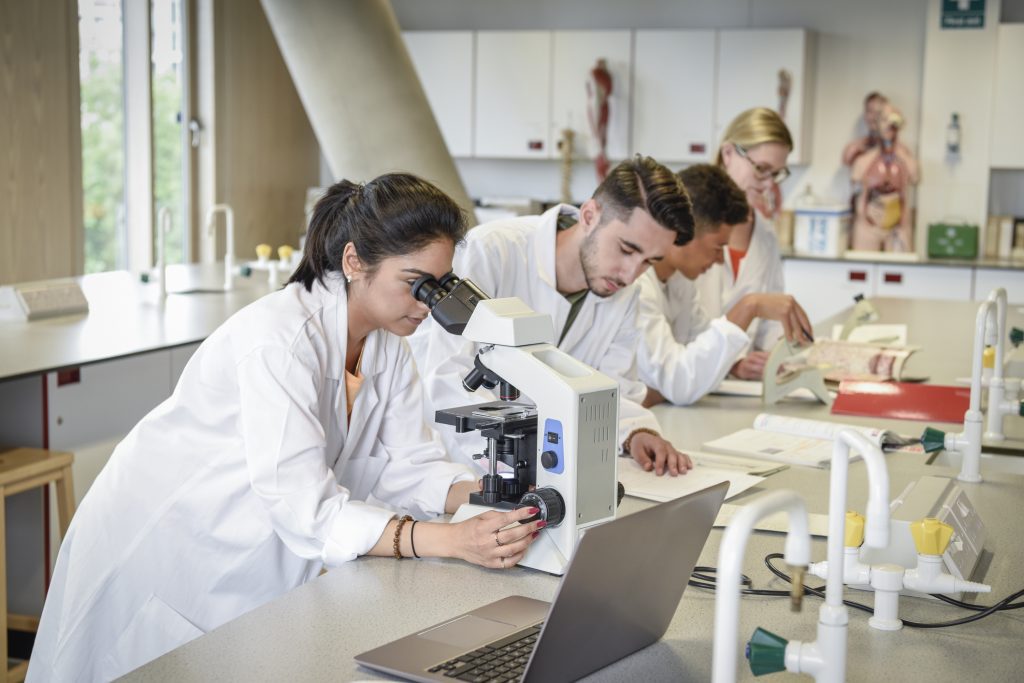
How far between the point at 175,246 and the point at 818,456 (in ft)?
17.7

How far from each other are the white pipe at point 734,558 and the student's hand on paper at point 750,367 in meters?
2.61

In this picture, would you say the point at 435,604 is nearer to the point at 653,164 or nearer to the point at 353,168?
the point at 653,164

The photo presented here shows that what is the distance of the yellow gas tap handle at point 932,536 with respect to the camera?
1.52 metres

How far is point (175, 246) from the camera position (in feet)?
23.1

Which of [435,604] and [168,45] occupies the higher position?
[168,45]

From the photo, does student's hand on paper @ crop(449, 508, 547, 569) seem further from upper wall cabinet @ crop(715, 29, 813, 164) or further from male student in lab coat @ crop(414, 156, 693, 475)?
upper wall cabinet @ crop(715, 29, 813, 164)

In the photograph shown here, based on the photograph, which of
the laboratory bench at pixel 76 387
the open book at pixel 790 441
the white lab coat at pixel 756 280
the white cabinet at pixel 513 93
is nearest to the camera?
the open book at pixel 790 441

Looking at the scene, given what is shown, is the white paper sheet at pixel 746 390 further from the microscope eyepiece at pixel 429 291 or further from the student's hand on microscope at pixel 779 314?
the microscope eyepiece at pixel 429 291

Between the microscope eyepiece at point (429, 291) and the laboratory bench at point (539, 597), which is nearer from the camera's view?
the laboratory bench at point (539, 597)

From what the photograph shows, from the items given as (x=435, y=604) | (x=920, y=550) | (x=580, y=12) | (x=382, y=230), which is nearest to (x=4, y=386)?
(x=382, y=230)

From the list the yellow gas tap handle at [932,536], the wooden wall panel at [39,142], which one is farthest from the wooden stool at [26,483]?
the wooden wall panel at [39,142]

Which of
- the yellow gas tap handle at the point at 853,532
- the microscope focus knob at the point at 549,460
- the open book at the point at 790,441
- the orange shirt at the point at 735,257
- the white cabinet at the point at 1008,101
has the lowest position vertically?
the open book at the point at 790,441

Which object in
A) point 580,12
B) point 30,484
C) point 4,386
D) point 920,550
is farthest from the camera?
point 580,12

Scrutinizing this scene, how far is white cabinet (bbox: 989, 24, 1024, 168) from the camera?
652 centimetres
